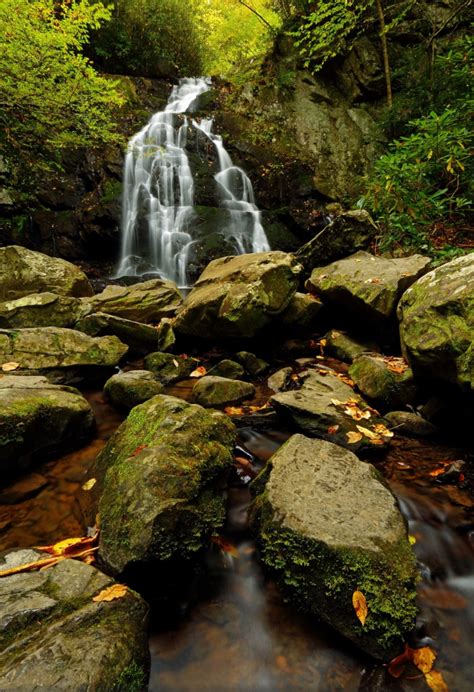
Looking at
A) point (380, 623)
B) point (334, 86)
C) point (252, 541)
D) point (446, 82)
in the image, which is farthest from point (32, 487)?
point (334, 86)

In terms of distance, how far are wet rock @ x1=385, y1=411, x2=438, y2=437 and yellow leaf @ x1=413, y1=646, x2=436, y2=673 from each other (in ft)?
6.36

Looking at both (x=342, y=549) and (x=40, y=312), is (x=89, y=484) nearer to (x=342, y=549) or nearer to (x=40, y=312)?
(x=342, y=549)

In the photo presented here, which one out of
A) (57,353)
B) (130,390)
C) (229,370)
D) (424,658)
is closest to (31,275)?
(57,353)

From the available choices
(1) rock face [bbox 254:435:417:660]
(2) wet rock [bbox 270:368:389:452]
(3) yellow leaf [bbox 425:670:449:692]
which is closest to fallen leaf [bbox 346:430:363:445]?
(2) wet rock [bbox 270:368:389:452]

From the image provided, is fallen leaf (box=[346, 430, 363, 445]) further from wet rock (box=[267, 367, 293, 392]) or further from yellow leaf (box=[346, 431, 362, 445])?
wet rock (box=[267, 367, 293, 392])

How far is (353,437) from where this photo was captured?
127 inches

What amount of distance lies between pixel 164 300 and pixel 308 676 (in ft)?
20.9

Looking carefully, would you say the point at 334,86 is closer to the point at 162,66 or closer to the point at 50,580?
the point at 162,66

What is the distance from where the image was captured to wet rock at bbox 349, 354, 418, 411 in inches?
152

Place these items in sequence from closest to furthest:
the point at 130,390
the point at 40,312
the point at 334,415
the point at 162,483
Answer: the point at 162,483 → the point at 334,415 → the point at 130,390 → the point at 40,312

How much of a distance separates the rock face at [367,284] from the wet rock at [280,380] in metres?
1.42

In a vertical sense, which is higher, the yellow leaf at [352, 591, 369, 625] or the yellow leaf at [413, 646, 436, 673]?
the yellow leaf at [352, 591, 369, 625]

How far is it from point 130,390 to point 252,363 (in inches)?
70.5

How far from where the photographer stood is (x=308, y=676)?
168 cm
